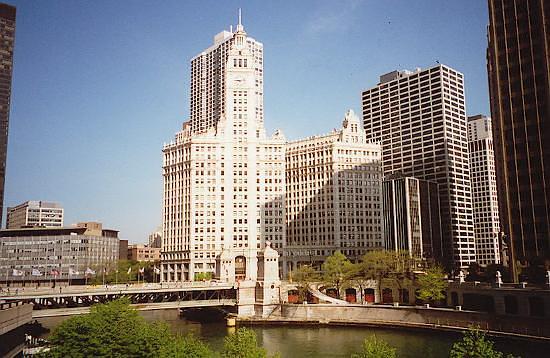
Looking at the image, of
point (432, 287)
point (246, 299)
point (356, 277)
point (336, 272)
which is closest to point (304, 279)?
point (336, 272)

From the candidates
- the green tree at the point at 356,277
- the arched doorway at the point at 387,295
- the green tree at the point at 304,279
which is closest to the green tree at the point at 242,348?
the green tree at the point at 304,279

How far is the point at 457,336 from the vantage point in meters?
108

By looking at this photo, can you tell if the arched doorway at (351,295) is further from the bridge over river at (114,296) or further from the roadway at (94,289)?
the roadway at (94,289)

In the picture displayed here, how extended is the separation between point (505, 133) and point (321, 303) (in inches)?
2554

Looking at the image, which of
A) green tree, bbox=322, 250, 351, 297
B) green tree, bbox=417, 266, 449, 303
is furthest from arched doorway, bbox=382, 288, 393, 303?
green tree, bbox=417, 266, 449, 303

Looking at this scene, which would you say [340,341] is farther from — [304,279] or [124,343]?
[124,343]

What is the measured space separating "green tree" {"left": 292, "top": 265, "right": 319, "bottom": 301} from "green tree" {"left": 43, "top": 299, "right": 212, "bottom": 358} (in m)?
90.1

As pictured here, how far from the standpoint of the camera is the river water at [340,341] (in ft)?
313

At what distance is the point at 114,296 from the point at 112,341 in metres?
74.6

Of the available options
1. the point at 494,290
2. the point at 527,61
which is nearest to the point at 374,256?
the point at 494,290

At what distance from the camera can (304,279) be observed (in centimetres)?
16225

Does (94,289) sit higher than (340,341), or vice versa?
(94,289)

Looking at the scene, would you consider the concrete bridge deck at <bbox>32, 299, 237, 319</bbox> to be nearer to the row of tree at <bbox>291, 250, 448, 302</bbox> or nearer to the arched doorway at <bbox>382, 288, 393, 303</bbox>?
the row of tree at <bbox>291, 250, 448, 302</bbox>

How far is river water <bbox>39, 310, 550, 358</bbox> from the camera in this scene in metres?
95.2
